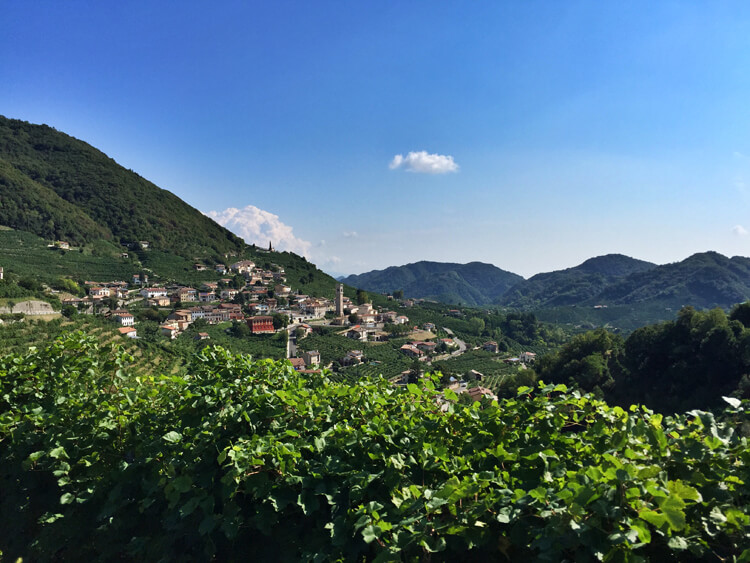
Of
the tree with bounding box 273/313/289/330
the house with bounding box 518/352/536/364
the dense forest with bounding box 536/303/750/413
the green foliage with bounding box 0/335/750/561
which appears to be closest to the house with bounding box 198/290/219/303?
the tree with bounding box 273/313/289/330

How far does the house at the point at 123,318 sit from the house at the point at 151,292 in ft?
43.9

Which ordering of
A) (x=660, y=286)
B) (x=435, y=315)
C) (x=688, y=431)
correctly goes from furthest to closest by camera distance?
(x=660, y=286)
(x=435, y=315)
(x=688, y=431)

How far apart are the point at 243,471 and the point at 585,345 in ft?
137

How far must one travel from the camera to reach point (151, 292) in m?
59.5

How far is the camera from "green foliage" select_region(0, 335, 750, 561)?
4.55 feet

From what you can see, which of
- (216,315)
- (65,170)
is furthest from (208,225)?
(216,315)

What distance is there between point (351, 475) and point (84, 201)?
125381 millimetres

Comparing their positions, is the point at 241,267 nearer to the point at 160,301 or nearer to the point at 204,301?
the point at 204,301

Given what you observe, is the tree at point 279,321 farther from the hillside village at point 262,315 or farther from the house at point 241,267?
the house at point 241,267

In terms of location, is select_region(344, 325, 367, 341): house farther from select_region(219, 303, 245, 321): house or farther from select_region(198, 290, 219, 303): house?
select_region(198, 290, 219, 303): house

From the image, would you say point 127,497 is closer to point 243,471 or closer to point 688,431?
point 243,471

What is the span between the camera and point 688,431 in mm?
1815

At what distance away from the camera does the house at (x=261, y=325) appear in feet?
176

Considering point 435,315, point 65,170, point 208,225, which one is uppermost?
point 65,170
